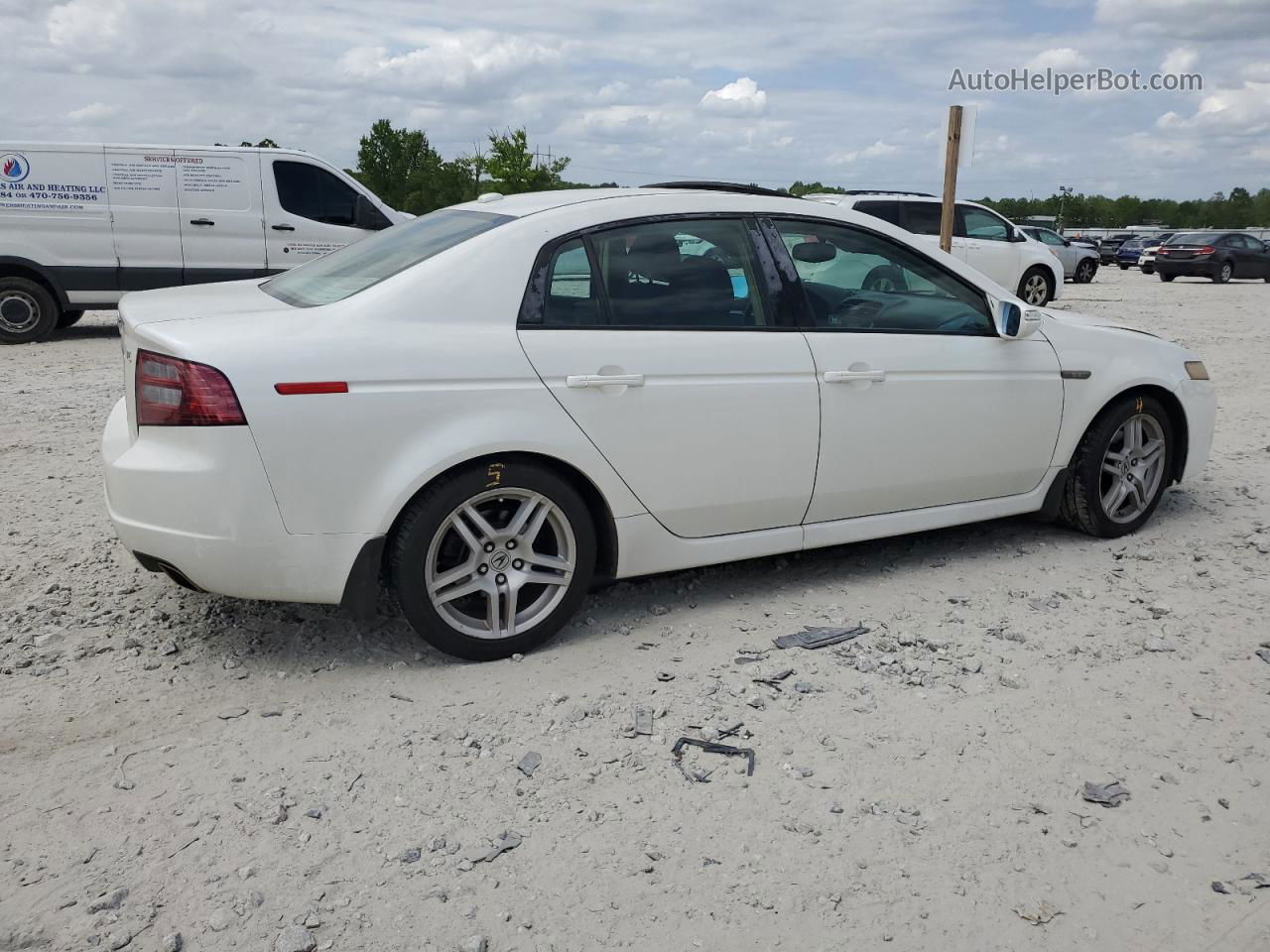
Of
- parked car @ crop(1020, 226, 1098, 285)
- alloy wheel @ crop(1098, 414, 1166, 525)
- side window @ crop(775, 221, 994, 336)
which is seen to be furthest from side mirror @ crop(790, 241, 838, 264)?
parked car @ crop(1020, 226, 1098, 285)

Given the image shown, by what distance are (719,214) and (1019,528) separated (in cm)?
239

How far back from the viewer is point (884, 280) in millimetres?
4711

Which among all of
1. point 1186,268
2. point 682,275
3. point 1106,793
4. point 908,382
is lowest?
point 1106,793

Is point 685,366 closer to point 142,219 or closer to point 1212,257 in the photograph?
point 142,219

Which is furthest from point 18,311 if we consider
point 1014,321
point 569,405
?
point 1014,321

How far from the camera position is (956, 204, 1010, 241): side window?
1761 centimetres

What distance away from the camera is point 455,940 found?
8.30 feet

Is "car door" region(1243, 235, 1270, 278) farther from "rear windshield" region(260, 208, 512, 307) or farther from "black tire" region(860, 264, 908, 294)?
"rear windshield" region(260, 208, 512, 307)

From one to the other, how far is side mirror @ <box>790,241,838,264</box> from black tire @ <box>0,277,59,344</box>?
33.7 ft

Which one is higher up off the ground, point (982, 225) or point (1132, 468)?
point (982, 225)

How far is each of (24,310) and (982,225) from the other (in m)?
13.4

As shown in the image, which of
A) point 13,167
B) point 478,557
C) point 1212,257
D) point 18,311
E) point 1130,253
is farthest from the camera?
point 1130,253

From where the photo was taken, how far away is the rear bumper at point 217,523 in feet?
11.4

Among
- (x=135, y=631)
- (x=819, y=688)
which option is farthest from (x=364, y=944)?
(x=135, y=631)
